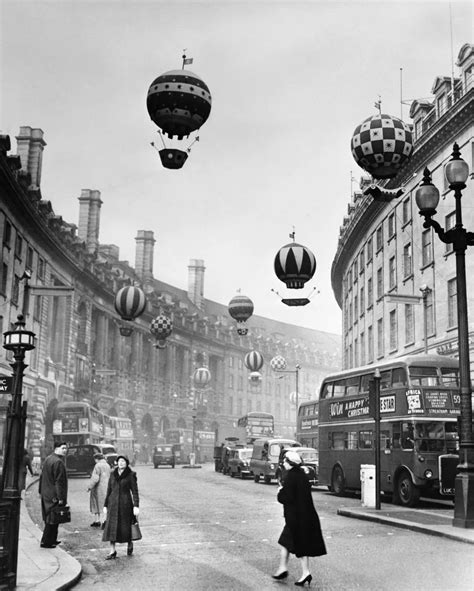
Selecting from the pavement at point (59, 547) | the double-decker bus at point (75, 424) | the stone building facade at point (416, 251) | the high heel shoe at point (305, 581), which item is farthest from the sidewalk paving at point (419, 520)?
the double-decker bus at point (75, 424)

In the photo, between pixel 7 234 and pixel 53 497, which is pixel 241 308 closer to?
pixel 7 234

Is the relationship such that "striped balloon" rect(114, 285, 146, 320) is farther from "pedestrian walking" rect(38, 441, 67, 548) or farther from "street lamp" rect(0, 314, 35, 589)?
"street lamp" rect(0, 314, 35, 589)

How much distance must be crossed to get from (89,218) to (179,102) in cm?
5812

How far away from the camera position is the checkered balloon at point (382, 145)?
13750 millimetres

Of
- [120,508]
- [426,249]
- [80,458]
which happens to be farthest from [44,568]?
[426,249]

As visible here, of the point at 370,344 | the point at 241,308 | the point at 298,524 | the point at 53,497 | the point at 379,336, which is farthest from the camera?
the point at 370,344

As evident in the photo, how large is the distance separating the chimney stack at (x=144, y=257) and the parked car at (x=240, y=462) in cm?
4709

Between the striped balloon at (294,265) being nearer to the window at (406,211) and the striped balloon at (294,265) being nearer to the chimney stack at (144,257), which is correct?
the window at (406,211)

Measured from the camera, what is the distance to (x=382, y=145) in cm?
1374

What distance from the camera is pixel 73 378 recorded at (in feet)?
195

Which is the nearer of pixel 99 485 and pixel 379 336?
pixel 99 485

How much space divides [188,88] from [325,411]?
60.5ft

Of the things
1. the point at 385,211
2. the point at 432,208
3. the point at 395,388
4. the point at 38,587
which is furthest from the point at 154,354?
the point at 38,587

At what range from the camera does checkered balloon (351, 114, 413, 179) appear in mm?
13750
